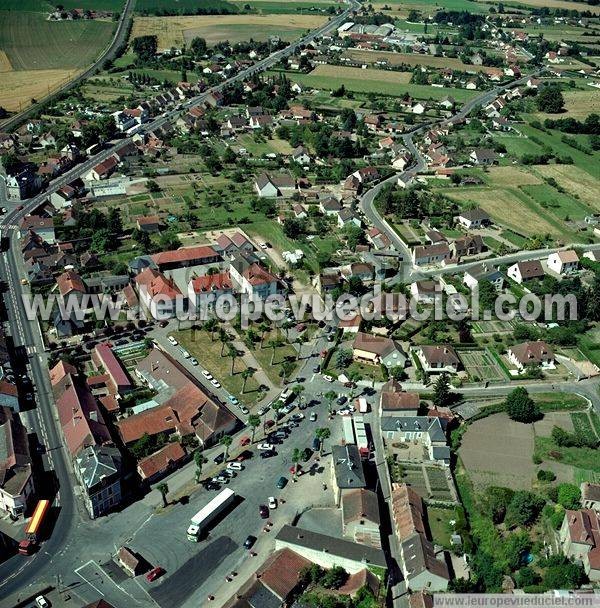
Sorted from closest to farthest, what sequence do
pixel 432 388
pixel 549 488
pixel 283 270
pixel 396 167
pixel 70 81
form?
pixel 549 488, pixel 432 388, pixel 283 270, pixel 396 167, pixel 70 81

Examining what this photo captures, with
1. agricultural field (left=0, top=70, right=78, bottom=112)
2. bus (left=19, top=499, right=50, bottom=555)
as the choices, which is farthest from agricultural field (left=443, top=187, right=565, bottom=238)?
agricultural field (left=0, top=70, right=78, bottom=112)

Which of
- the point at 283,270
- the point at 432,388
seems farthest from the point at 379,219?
the point at 432,388

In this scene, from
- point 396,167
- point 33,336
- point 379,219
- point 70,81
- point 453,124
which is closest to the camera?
point 33,336

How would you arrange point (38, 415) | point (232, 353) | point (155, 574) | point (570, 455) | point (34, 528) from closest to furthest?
point (155, 574) → point (34, 528) → point (570, 455) → point (38, 415) → point (232, 353)

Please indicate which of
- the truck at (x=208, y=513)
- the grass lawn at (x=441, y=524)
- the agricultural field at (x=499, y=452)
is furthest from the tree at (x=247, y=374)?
the grass lawn at (x=441, y=524)

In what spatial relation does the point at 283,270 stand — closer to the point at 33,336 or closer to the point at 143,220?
the point at 143,220

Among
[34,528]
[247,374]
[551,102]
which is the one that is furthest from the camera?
[551,102]

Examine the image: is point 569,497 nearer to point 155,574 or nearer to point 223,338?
point 155,574

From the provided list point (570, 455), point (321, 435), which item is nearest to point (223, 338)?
point (321, 435)
